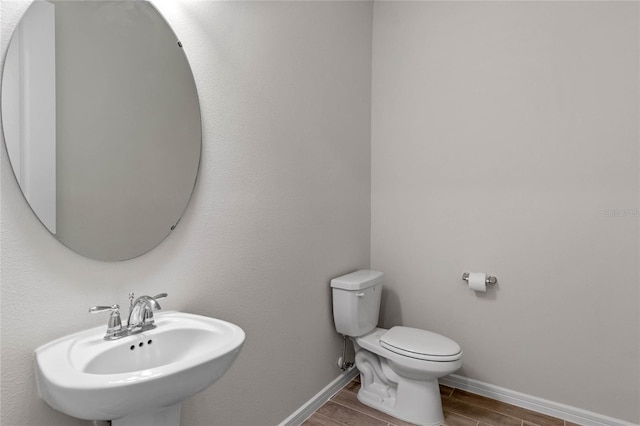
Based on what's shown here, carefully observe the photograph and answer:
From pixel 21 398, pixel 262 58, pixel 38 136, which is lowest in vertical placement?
pixel 21 398

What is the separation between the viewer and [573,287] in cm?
194

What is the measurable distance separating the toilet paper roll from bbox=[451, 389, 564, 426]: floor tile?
647mm

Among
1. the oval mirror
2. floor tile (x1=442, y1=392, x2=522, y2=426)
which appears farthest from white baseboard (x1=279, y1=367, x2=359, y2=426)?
the oval mirror

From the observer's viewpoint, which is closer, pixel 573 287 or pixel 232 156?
pixel 232 156

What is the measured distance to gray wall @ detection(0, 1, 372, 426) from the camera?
957 mm

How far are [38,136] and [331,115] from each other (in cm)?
149

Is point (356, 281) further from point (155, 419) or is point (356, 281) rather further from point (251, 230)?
point (155, 419)

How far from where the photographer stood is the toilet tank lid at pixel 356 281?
208 cm

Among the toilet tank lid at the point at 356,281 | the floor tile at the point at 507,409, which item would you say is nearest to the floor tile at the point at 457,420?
the floor tile at the point at 507,409

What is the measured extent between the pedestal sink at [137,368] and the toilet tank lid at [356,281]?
103 cm

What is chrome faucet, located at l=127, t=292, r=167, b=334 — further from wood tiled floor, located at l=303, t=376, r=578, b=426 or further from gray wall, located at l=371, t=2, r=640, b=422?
gray wall, located at l=371, t=2, r=640, b=422

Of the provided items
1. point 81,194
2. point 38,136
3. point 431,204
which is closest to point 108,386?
point 81,194

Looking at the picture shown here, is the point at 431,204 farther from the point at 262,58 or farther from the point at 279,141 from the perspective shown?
the point at 262,58

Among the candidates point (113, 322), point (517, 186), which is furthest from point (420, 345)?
point (113, 322)
